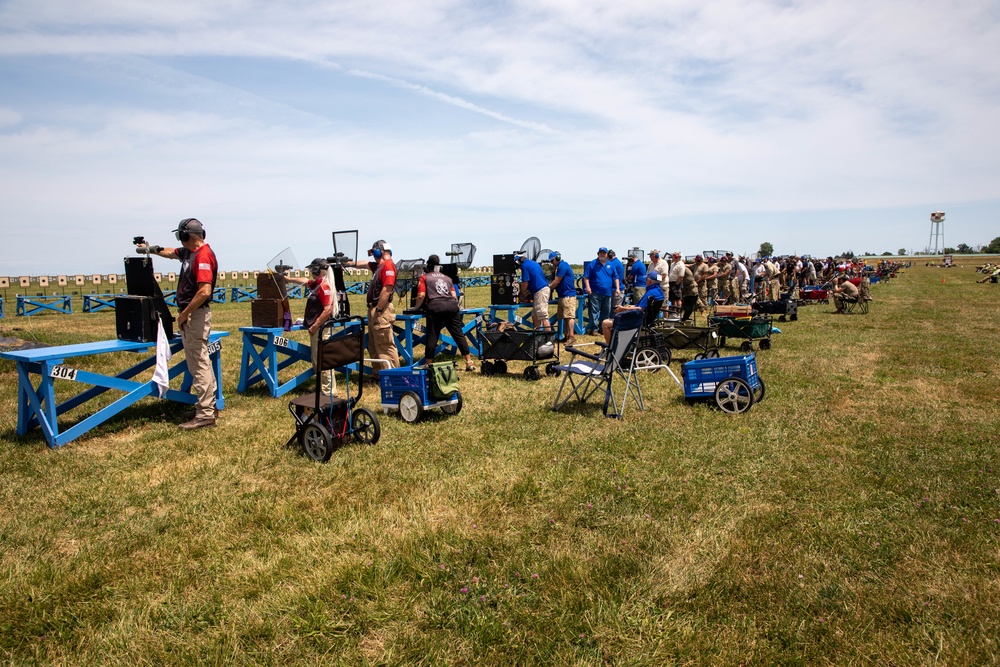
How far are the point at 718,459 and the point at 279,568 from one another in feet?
11.9

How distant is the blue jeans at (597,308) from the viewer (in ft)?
44.1

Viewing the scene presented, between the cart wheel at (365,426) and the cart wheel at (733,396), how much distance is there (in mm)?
3804

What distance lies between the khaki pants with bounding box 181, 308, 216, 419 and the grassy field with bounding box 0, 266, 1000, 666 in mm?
404

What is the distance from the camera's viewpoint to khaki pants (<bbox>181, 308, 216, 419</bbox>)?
6406 mm

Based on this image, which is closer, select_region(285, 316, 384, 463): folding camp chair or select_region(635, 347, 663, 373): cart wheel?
select_region(285, 316, 384, 463): folding camp chair

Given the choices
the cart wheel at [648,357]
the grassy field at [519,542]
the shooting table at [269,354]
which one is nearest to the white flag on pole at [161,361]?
the grassy field at [519,542]

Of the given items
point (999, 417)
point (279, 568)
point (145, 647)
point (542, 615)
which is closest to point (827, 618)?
point (542, 615)

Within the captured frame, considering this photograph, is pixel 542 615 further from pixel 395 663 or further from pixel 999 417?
pixel 999 417

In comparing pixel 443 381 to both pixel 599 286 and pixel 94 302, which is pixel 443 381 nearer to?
pixel 599 286

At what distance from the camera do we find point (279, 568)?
3.54 metres

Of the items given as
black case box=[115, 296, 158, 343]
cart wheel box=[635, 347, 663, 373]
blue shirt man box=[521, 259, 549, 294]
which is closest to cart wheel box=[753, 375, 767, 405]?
cart wheel box=[635, 347, 663, 373]

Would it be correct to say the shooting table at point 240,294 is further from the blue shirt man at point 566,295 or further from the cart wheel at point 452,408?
the cart wheel at point 452,408

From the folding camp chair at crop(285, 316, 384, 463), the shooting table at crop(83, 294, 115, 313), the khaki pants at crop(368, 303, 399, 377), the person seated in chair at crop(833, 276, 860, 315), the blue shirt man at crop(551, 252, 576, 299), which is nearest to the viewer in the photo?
the folding camp chair at crop(285, 316, 384, 463)

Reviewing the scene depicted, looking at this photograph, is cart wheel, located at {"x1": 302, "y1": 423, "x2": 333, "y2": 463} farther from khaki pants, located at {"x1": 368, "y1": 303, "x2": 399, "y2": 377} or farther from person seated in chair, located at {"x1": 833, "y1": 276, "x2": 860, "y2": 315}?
person seated in chair, located at {"x1": 833, "y1": 276, "x2": 860, "y2": 315}
